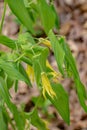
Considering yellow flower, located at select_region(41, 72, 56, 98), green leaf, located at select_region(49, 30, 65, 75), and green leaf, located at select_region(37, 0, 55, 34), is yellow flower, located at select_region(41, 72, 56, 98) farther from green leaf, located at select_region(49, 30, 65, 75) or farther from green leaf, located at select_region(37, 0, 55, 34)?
green leaf, located at select_region(37, 0, 55, 34)

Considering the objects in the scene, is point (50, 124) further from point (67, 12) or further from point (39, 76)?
point (39, 76)

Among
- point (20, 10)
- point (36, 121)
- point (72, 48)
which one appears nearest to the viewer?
point (20, 10)

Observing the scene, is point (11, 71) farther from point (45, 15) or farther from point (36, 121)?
point (36, 121)

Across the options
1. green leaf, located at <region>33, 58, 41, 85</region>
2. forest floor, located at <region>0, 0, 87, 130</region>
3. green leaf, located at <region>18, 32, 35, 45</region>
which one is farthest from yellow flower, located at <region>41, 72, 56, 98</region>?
forest floor, located at <region>0, 0, 87, 130</region>

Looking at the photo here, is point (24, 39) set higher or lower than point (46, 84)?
higher

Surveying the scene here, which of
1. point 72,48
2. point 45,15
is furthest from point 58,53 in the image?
point 72,48

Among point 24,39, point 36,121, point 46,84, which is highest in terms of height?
point 24,39
